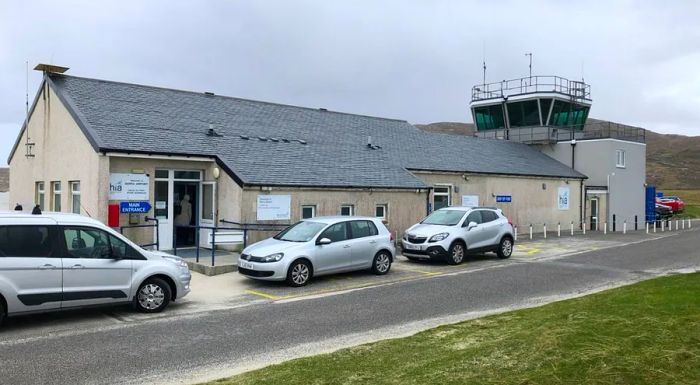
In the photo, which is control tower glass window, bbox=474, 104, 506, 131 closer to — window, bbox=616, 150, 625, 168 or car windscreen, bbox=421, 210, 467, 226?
window, bbox=616, 150, 625, 168

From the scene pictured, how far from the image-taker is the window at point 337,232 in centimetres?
1362

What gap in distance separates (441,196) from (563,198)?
1009 centimetres

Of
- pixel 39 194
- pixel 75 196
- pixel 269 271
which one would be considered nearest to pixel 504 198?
pixel 269 271

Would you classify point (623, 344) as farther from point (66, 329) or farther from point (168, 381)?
point (66, 329)

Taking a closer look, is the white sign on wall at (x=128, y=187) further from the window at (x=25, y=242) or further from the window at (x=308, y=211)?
the window at (x=25, y=242)

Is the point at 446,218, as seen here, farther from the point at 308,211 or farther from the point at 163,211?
the point at 163,211

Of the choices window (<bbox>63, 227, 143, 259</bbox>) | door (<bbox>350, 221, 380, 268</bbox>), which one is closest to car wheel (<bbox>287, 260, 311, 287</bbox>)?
door (<bbox>350, 221, 380, 268</bbox>)

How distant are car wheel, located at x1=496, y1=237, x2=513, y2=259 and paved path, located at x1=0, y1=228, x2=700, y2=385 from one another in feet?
6.65

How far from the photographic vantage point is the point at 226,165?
17625 millimetres

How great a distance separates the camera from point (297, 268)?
502 inches

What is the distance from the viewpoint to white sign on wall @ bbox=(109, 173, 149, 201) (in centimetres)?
1599

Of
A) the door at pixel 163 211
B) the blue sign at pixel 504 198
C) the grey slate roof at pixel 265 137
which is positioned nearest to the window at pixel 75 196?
the grey slate roof at pixel 265 137

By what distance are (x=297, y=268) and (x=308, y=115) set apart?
14.9m

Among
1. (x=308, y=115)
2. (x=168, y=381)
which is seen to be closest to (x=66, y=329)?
(x=168, y=381)
